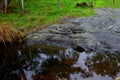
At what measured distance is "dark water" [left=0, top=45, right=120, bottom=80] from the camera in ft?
47.5

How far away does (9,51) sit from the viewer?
19.6 meters

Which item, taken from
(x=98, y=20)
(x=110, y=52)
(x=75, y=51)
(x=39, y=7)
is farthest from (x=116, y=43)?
(x=39, y=7)

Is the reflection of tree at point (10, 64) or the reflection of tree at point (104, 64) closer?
the reflection of tree at point (104, 64)

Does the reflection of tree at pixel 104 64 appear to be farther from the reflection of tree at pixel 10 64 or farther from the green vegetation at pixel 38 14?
the green vegetation at pixel 38 14

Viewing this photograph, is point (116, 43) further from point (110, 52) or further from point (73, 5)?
point (73, 5)

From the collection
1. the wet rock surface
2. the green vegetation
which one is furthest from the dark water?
the green vegetation

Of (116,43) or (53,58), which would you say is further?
(116,43)

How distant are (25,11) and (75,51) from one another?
15158 mm

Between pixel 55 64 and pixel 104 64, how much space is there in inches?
114

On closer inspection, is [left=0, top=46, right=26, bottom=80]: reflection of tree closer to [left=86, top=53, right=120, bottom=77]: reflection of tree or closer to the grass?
the grass

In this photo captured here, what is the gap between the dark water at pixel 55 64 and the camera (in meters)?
14.5

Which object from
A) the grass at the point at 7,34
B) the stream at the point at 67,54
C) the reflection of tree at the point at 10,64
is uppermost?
the grass at the point at 7,34

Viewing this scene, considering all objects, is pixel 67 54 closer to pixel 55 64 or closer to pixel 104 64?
pixel 55 64

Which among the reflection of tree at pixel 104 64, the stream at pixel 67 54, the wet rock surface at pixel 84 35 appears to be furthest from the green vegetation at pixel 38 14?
the reflection of tree at pixel 104 64
